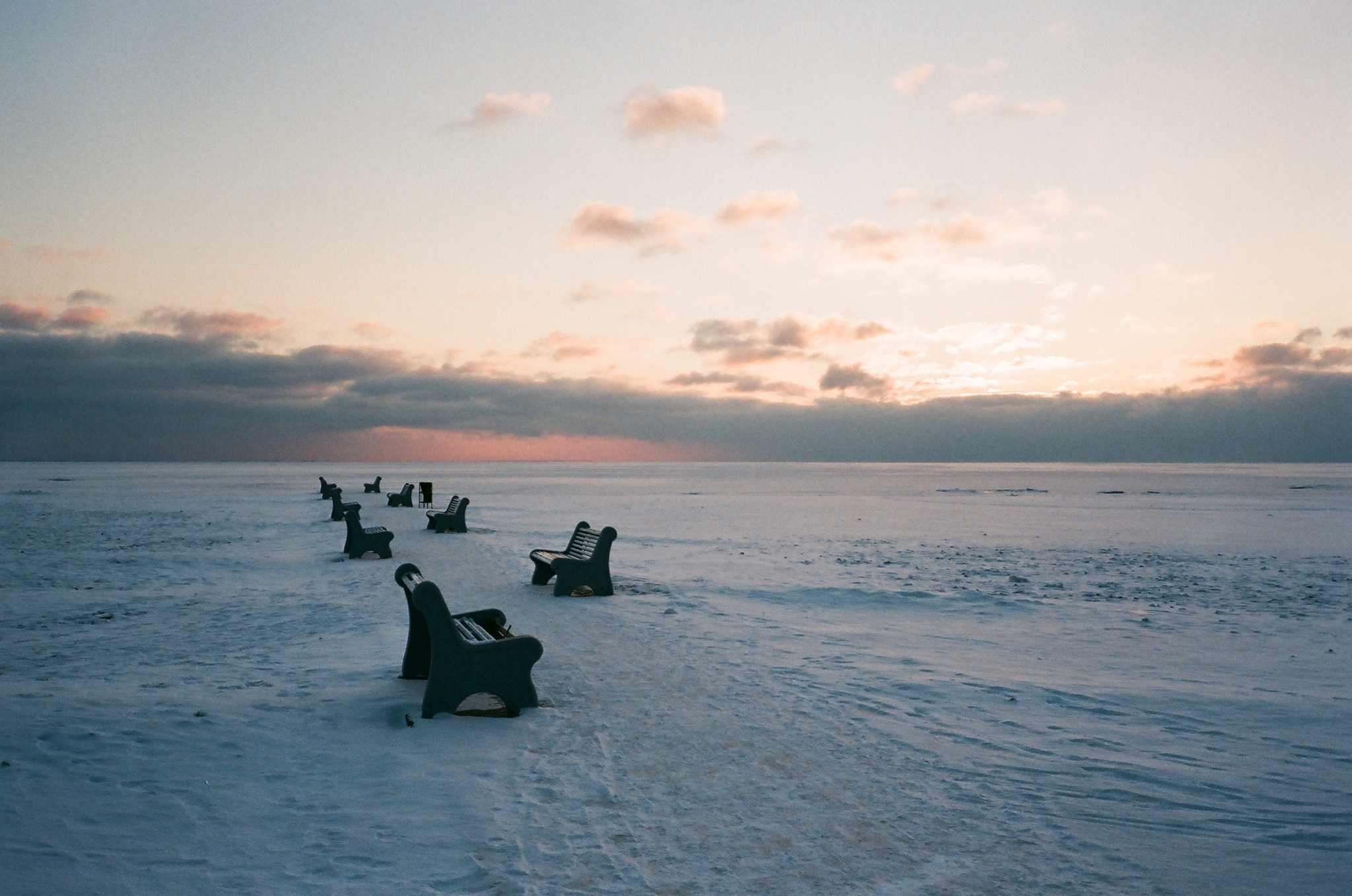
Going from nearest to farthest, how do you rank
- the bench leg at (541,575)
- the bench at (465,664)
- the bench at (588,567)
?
the bench at (465,664) < the bench at (588,567) < the bench leg at (541,575)

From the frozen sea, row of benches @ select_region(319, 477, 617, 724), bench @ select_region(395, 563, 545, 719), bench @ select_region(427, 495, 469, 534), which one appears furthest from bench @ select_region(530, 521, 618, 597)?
bench @ select_region(427, 495, 469, 534)

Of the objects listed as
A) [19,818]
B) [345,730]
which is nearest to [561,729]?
[345,730]

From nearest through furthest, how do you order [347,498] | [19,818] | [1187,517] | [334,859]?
[334,859], [19,818], [1187,517], [347,498]

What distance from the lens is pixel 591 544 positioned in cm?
1295

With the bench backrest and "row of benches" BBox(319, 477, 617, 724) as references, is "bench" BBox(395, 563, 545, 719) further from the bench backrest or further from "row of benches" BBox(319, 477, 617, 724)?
the bench backrest

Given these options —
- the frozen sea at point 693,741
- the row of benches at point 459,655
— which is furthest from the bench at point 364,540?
the row of benches at point 459,655

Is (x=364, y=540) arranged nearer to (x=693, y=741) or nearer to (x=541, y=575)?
(x=541, y=575)

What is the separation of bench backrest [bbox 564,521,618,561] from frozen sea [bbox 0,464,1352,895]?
89 centimetres

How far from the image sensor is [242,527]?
83.1ft

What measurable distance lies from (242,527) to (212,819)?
23500 millimetres

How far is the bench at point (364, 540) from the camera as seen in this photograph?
16734 millimetres

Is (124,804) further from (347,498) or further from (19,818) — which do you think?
(347,498)

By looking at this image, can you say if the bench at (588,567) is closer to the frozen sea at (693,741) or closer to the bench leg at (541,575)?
the bench leg at (541,575)

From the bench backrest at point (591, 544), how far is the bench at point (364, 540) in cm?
510
